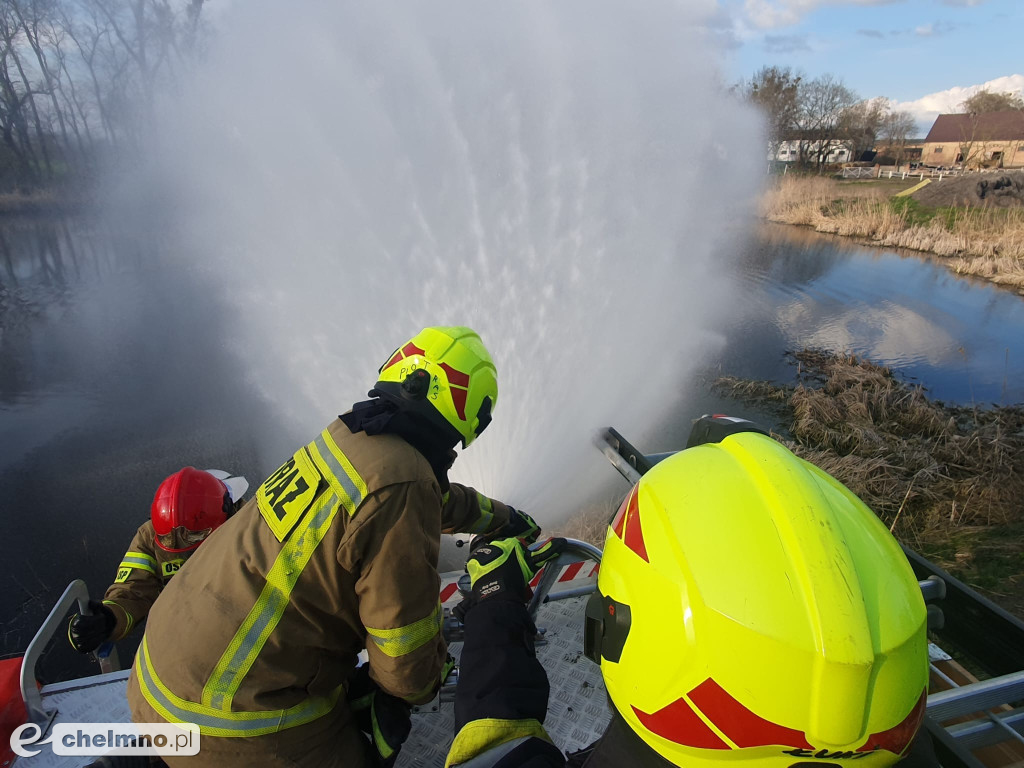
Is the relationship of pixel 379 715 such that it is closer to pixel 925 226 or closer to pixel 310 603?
pixel 310 603

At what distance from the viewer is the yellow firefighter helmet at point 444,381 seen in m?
2.10

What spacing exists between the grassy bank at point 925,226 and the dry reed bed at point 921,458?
9470 millimetres

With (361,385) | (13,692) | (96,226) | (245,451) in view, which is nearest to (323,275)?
(361,385)

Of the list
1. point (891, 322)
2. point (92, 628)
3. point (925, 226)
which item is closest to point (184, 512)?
point (92, 628)

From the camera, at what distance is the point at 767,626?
42.6 inches

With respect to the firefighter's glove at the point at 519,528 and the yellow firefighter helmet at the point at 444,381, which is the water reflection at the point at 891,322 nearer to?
the firefighter's glove at the point at 519,528

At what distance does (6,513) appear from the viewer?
521 centimetres

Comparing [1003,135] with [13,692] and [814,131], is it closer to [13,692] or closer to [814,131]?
[814,131]

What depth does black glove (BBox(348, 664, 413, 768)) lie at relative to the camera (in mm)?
2168

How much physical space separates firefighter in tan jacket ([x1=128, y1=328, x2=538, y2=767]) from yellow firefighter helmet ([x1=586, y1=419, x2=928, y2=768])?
0.84 metres

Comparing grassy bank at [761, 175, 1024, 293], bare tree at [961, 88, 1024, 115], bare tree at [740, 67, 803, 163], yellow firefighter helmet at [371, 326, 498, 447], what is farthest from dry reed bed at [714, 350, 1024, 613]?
bare tree at [961, 88, 1024, 115]

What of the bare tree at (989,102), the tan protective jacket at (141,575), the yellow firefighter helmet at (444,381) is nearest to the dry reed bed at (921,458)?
the yellow firefighter helmet at (444,381)

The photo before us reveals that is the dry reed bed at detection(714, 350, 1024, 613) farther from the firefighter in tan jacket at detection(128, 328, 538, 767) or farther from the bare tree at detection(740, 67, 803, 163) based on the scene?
the bare tree at detection(740, 67, 803, 163)

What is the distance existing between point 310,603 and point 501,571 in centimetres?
67
